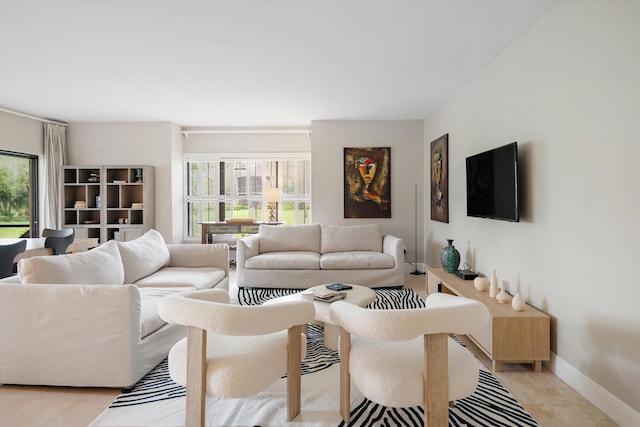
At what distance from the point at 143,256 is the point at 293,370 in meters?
2.24

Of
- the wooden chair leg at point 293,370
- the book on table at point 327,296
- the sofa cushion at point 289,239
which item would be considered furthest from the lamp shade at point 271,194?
the wooden chair leg at point 293,370

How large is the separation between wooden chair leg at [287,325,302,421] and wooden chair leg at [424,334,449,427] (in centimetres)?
62

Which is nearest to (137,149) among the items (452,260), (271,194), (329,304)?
(271,194)

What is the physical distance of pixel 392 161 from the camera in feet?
20.0

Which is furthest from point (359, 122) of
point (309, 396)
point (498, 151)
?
point (309, 396)

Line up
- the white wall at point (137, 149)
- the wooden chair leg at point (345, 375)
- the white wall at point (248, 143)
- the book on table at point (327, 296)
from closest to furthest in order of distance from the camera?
the wooden chair leg at point (345, 375) → the book on table at point (327, 296) → the white wall at point (137, 149) → the white wall at point (248, 143)

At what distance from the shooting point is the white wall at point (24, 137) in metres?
5.34

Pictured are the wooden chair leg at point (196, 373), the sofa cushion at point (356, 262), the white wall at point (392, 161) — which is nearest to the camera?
the wooden chair leg at point (196, 373)

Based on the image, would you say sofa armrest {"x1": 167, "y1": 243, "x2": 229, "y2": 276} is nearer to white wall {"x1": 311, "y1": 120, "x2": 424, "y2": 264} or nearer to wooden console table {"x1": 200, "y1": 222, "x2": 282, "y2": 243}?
wooden console table {"x1": 200, "y1": 222, "x2": 282, "y2": 243}

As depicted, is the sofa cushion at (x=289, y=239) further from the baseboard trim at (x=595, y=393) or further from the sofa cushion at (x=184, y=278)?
the baseboard trim at (x=595, y=393)

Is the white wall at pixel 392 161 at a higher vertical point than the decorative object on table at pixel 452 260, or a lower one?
higher

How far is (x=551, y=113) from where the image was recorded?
2529 millimetres

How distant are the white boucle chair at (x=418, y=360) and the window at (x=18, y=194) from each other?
6086 mm

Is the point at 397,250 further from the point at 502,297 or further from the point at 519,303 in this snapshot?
the point at 519,303
